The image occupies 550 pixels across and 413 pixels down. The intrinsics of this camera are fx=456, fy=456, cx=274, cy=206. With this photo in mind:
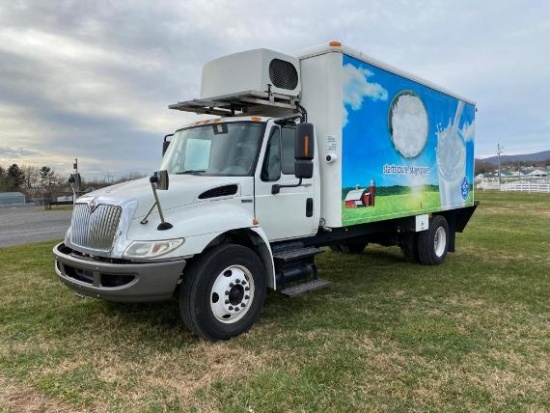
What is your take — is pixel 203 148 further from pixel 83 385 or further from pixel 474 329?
pixel 474 329

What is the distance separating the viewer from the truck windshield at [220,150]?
527 cm

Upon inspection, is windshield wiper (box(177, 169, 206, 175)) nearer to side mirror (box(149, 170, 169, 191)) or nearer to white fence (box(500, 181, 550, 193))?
side mirror (box(149, 170, 169, 191))

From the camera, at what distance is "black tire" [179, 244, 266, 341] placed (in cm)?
449

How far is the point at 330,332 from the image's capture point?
16.3ft

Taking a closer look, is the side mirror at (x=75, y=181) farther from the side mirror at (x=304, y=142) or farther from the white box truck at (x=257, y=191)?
the side mirror at (x=304, y=142)

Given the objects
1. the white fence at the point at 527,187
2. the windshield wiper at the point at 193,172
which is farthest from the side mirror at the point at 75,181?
the white fence at the point at 527,187

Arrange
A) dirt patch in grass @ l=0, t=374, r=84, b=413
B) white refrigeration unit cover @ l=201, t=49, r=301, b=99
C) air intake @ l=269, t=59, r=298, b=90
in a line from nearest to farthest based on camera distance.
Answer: dirt patch in grass @ l=0, t=374, r=84, b=413
white refrigeration unit cover @ l=201, t=49, r=301, b=99
air intake @ l=269, t=59, r=298, b=90

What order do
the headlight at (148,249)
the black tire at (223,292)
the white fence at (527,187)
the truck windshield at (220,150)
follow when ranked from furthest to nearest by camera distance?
the white fence at (527,187) < the truck windshield at (220,150) < the black tire at (223,292) < the headlight at (148,249)

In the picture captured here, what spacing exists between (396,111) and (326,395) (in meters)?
4.94

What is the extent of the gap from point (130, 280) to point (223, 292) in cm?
95

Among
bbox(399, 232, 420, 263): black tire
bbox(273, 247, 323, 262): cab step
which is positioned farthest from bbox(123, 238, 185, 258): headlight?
bbox(399, 232, 420, 263): black tire

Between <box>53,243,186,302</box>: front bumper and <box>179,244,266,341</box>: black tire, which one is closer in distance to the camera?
<box>53,243,186,302</box>: front bumper

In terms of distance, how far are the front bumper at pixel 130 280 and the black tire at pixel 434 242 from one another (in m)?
5.76

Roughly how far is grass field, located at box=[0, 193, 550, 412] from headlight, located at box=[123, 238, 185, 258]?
99cm
